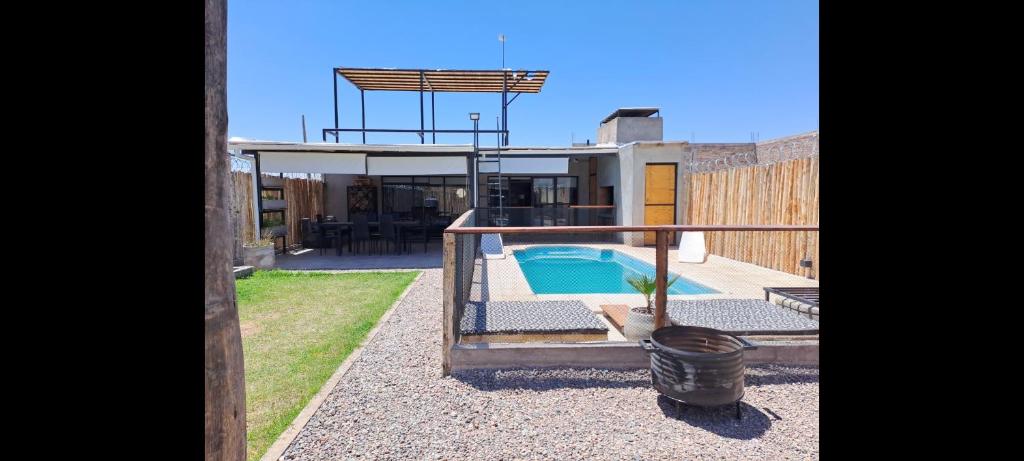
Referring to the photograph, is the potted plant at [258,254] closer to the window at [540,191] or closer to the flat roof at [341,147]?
the flat roof at [341,147]

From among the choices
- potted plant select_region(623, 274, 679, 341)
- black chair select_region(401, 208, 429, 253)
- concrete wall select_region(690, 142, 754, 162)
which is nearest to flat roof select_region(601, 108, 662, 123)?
concrete wall select_region(690, 142, 754, 162)

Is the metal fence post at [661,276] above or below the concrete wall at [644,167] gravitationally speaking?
below

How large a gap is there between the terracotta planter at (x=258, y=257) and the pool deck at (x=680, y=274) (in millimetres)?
3719

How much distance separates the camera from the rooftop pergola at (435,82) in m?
11.8

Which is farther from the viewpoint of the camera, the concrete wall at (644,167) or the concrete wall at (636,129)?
the concrete wall at (636,129)

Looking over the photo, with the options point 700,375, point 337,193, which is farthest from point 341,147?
point 700,375

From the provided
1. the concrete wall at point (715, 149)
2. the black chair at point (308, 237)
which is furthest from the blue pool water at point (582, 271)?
the concrete wall at point (715, 149)

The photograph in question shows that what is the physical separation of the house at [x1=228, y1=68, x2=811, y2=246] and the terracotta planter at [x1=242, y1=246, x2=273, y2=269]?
2567mm

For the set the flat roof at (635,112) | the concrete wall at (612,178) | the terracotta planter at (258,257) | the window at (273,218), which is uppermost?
the flat roof at (635,112)

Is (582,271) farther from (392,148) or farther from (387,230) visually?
(392,148)

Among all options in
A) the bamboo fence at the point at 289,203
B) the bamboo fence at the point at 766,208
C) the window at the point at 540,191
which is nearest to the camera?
the bamboo fence at the point at 766,208
